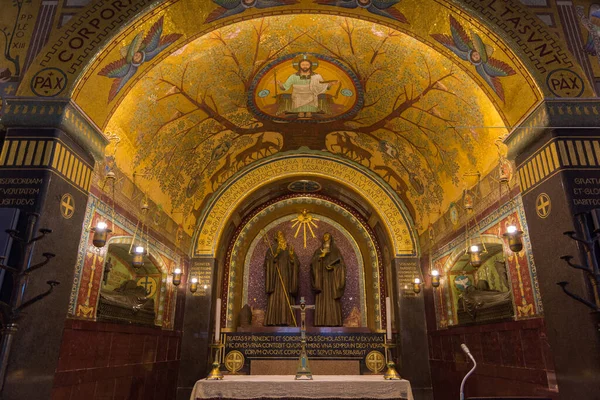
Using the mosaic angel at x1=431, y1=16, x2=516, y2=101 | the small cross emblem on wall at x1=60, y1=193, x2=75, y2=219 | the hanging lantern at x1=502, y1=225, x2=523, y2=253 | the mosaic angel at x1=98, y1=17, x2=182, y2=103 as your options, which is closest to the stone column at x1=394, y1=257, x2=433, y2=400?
the hanging lantern at x1=502, y1=225, x2=523, y2=253

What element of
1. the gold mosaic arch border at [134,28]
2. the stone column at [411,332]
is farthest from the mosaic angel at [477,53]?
the stone column at [411,332]

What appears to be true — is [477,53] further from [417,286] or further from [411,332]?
[411,332]

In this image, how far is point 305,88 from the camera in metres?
9.48

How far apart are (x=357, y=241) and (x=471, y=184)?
518cm

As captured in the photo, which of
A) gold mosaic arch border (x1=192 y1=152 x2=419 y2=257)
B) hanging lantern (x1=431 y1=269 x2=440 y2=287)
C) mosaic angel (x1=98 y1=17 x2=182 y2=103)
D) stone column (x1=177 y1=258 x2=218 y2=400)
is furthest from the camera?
gold mosaic arch border (x1=192 y1=152 x2=419 y2=257)

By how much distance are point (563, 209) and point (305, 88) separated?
5736 mm

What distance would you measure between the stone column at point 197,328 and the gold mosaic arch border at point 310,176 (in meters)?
0.92

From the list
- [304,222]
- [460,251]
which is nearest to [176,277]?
[304,222]

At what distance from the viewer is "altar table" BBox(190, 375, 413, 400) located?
653cm

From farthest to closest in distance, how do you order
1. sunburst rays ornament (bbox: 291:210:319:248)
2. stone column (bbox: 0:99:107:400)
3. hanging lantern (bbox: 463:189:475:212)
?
sunburst rays ornament (bbox: 291:210:319:248)
hanging lantern (bbox: 463:189:475:212)
stone column (bbox: 0:99:107:400)

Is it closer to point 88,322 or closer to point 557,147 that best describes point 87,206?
point 88,322

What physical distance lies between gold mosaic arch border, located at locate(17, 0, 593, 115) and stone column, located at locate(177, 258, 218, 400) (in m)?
6.73

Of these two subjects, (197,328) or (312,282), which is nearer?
(197,328)

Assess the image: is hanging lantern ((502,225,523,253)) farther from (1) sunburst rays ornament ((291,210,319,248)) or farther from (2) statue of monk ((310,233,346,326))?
(1) sunburst rays ornament ((291,210,319,248))
